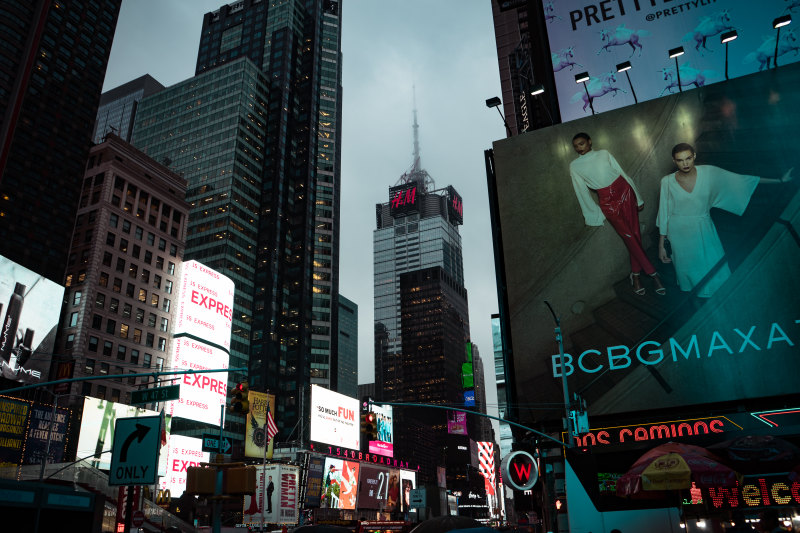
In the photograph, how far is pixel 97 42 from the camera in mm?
134000

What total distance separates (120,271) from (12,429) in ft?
138

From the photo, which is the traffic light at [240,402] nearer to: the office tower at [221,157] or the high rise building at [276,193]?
the office tower at [221,157]

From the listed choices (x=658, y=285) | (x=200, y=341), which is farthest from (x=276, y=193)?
(x=658, y=285)

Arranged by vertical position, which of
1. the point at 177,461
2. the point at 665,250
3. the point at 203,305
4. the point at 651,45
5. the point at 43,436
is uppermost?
the point at 651,45

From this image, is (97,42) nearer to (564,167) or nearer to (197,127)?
(197,127)

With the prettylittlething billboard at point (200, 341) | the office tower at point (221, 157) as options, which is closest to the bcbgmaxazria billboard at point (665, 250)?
the prettylittlething billboard at point (200, 341)

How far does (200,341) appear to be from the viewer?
232ft

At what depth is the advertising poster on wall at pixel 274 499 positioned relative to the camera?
52406mm

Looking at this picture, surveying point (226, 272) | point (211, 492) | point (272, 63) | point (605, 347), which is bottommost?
point (211, 492)

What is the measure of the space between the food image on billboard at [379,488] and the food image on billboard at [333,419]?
15.6ft

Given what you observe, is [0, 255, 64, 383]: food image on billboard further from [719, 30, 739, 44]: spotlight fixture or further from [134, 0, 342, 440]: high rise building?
[134, 0, 342, 440]: high rise building

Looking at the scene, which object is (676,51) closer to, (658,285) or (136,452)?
(658,285)

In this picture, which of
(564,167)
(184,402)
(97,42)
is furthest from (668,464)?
(97,42)

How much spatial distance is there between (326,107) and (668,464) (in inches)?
6625
